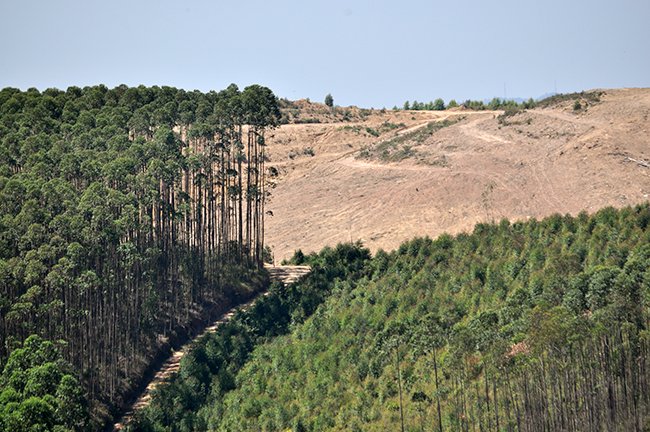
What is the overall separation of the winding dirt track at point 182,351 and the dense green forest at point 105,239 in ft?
3.32

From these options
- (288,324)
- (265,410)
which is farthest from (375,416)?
(288,324)

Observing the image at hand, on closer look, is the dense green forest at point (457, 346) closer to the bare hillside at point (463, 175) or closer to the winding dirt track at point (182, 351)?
the winding dirt track at point (182, 351)

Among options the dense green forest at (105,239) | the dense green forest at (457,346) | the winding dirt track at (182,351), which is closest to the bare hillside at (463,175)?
the winding dirt track at (182,351)

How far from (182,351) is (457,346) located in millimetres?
26274

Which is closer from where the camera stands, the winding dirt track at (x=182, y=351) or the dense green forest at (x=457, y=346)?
the dense green forest at (x=457, y=346)

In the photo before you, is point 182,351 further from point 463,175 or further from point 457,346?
point 463,175

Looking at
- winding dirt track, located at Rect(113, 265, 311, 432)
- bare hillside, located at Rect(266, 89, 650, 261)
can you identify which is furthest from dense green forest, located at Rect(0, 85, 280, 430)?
bare hillside, located at Rect(266, 89, 650, 261)

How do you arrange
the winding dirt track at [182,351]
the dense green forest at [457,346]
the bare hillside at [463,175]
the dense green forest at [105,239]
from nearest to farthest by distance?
the dense green forest at [457,346] → the dense green forest at [105,239] → the winding dirt track at [182,351] → the bare hillside at [463,175]

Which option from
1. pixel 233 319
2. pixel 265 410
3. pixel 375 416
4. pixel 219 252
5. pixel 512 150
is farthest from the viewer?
pixel 512 150

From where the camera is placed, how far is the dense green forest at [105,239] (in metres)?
56.9

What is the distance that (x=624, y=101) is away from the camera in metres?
106

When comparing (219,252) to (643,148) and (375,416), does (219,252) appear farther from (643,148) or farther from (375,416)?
(643,148)

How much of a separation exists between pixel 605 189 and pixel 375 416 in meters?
38.0

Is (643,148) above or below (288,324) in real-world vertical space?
above
